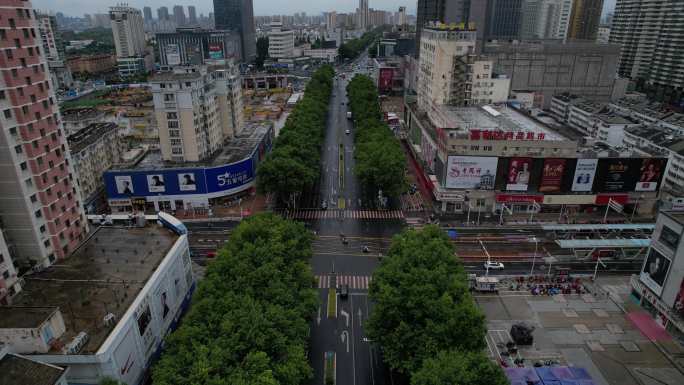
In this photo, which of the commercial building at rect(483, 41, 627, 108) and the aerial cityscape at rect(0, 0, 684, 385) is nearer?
the aerial cityscape at rect(0, 0, 684, 385)

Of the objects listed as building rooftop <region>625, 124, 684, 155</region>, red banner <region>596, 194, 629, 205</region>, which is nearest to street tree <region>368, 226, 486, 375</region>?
red banner <region>596, 194, 629, 205</region>

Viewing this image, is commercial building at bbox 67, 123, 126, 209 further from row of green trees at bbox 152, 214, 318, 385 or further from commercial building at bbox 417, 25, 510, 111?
commercial building at bbox 417, 25, 510, 111

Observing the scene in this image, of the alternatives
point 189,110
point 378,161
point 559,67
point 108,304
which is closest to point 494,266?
point 378,161

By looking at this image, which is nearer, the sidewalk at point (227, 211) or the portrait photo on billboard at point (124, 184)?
the portrait photo on billboard at point (124, 184)

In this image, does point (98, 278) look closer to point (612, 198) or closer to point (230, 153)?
point (230, 153)

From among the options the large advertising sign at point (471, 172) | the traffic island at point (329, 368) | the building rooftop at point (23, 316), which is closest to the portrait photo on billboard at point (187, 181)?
the building rooftop at point (23, 316)

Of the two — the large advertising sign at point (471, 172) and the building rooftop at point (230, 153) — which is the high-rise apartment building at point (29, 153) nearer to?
the building rooftop at point (230, 153)
